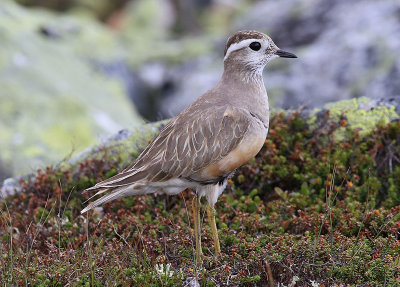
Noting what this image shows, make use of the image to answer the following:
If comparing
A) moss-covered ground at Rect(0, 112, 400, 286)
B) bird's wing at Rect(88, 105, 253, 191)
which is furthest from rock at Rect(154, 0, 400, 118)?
bird's wing at Rect(88, 105, 253, 191)

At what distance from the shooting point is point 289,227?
23.2ft

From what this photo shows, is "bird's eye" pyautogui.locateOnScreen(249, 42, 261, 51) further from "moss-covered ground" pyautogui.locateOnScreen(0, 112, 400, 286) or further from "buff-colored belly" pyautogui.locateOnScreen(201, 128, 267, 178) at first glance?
"moss-covered ground" pyautogui.locateOnScreen(0, 112, 400, 286)

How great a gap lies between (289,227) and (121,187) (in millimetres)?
2341

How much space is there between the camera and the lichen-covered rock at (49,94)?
11164mm

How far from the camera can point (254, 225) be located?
694 centimetres

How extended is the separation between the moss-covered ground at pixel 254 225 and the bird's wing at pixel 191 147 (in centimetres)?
51

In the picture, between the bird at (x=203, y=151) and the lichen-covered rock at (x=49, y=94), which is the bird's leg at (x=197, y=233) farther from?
the lichen-covered rock at (x=49, y=94)

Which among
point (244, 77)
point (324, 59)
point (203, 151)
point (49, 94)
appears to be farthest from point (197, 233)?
point (324, 59)

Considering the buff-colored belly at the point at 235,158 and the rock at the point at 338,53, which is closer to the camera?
the buff-colored belly at the point at 235,158

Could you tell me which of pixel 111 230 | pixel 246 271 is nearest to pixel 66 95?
pixel 111 230

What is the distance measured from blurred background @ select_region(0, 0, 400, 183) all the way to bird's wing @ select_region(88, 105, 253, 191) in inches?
123

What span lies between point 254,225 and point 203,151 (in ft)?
4.38

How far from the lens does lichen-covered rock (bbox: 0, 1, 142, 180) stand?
36.6 feet

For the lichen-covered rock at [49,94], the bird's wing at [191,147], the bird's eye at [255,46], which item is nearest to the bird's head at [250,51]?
the bird's eye at [255,46]
